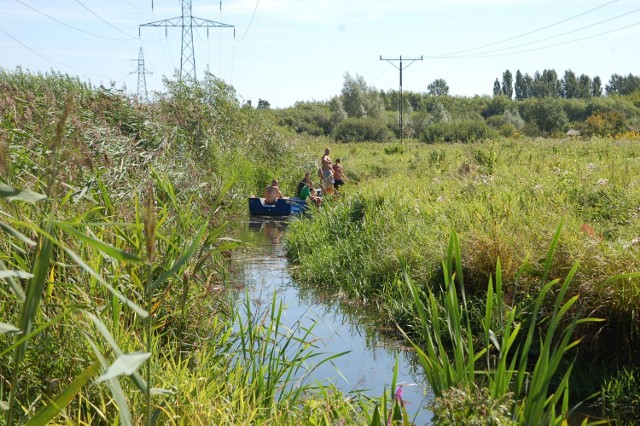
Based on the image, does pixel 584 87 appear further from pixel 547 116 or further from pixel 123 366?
pixel 123 366

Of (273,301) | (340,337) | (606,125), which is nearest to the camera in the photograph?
(273,301)

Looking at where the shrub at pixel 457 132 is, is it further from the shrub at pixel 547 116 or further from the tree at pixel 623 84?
the tree at pixel 623 84

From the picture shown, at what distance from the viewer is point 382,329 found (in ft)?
26.5

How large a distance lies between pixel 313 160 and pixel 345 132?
2958 centimetres

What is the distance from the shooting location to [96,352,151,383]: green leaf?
133 cm

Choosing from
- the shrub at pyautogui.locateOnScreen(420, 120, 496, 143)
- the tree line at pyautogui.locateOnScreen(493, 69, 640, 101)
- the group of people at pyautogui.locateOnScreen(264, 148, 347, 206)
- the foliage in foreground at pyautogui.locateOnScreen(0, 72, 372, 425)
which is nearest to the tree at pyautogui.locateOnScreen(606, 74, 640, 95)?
the tree line at pyautogui.locateOnScreen(493, 69, 640, 101)

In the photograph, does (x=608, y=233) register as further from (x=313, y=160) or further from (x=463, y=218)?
(x=313, y=160)

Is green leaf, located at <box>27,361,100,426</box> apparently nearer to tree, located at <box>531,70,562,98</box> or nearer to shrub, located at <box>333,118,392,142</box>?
shrub, located at <box>333,118,392,142</box>

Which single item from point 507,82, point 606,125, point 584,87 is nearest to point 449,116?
point 606,125

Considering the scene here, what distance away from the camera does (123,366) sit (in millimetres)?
1356

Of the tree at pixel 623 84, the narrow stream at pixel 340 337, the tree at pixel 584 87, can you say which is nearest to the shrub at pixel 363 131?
the narrow stream at pixel 340 337

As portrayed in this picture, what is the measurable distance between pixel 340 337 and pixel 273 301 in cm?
321

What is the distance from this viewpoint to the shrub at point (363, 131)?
52.5 m

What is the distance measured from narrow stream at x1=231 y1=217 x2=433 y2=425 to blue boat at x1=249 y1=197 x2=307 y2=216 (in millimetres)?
3550
